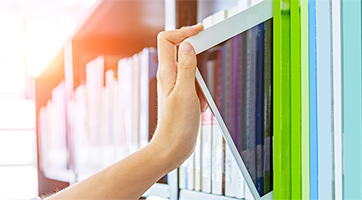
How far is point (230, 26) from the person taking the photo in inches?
21.8

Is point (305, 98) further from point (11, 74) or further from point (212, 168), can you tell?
point (11, 74)

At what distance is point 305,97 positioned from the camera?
493 mm

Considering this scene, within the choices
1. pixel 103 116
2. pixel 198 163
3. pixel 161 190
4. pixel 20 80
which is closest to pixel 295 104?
pixel 198 163

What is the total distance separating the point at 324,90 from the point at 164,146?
0.24 meters

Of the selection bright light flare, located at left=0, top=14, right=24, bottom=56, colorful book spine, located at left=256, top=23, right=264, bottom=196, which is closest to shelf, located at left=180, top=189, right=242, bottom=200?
colorful book spine, located at left=256, top=23, right=264, bottom=196

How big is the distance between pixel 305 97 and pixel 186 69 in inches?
7.0

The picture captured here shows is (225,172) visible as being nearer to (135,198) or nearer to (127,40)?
(135,198)

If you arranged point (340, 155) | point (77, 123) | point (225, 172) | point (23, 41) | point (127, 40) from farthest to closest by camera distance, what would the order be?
point (23, 41) → point (77, 123) → point (127, 40) → point (225, 172) → point (340, 155)

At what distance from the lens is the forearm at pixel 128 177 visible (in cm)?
53

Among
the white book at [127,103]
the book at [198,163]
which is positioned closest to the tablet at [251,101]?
the book at [198,163]

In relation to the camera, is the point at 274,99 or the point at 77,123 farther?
the point at 77,123

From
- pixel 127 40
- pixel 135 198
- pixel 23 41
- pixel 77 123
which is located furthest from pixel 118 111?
pixel 23 41

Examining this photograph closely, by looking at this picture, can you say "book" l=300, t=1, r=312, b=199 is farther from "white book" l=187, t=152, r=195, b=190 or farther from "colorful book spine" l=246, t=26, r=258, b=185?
"white book" l=187, t=152, r=195, b=190

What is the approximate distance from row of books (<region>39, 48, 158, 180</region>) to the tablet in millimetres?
476
